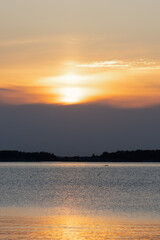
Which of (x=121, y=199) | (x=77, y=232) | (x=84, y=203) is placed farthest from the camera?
(x=121, y=199)

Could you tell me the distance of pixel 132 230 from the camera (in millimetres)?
31375

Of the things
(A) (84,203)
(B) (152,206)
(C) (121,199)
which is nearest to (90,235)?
(B) (152,206)

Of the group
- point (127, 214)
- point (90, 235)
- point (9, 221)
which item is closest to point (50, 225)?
point (9, 221)

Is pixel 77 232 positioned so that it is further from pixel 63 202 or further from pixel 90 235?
pixel 63 202

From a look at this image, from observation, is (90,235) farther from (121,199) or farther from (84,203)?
(121,199)

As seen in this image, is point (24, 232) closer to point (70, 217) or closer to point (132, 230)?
point (132, 230)

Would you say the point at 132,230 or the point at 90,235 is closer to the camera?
the point at 90,235

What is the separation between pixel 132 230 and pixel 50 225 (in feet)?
17.0

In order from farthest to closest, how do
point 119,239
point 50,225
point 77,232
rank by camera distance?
point 50,225 < point 77,232 < point 119,239

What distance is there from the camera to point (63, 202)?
5112 centimetres

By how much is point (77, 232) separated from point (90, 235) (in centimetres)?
118

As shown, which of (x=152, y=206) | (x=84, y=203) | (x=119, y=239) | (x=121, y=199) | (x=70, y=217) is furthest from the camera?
(x=121, y=199)

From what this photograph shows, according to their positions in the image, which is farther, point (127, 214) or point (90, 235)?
point (127, 214)

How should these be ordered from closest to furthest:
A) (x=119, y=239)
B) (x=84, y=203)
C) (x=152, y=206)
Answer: (x=119, y=239)
(x=152, y=206)
(x=84, y=203)
